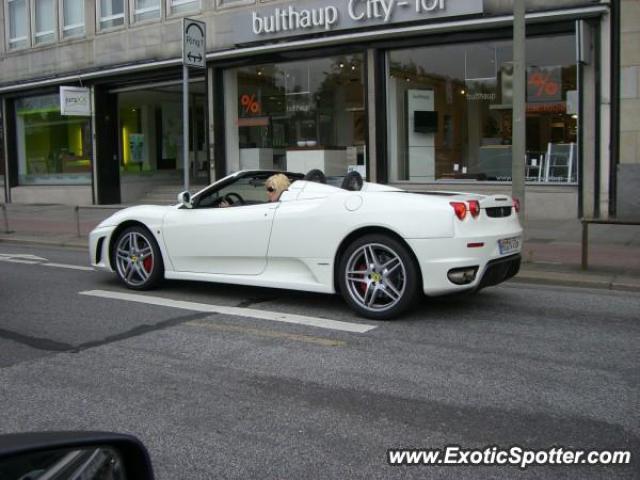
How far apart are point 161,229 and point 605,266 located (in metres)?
5.54

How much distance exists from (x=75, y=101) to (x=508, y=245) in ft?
57.7

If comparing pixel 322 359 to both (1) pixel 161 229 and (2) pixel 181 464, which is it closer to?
(2) pixel 181 464

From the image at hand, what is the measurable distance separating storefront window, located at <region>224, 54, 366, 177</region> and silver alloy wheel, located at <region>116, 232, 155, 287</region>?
30.9ft

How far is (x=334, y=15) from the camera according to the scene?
52.6 ft

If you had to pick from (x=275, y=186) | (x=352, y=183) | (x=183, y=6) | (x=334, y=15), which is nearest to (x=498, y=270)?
(x=352, y=183)

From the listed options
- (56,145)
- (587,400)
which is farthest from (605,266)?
(56,145)

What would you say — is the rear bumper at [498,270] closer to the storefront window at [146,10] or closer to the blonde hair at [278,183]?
the blonde hair at [278,183]

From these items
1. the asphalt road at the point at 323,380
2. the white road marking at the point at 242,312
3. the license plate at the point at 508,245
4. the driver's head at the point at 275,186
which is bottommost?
the asphalt road at the point at 323,380

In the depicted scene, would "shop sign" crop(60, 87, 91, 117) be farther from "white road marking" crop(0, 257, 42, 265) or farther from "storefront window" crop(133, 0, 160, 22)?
"white road marking" crop(0, 257, 42, 265)

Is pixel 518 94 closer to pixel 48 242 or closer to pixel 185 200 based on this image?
pixel 185 200

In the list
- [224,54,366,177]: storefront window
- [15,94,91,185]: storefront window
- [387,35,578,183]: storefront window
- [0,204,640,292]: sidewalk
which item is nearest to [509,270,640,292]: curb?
[0,204,640,292]: sidewalk

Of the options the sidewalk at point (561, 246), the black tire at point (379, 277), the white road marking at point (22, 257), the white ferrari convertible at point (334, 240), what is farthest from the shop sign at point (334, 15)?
the black tire at point (379, 277)

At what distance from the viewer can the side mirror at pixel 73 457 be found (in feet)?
5.05

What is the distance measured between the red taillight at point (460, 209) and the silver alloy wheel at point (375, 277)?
648 mm
